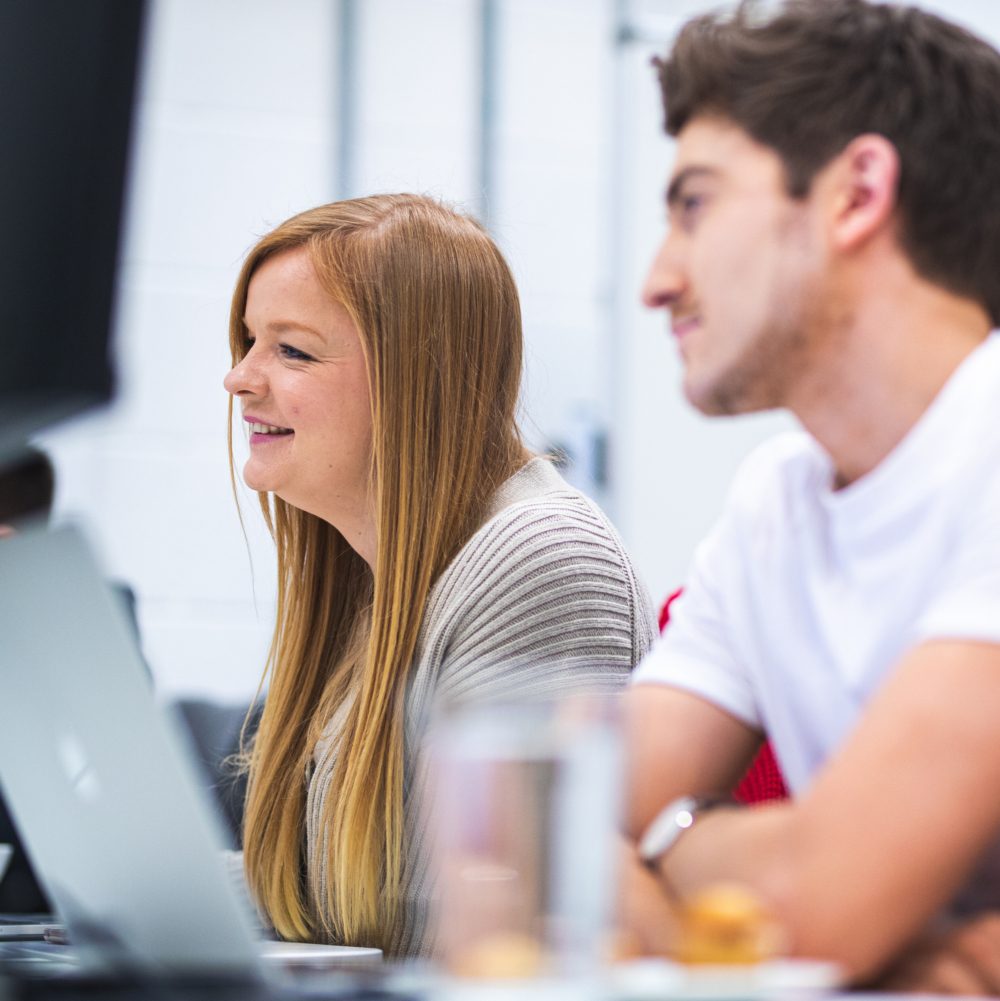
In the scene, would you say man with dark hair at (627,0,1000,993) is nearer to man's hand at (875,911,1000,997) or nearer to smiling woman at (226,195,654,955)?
man's hand at (875,911,1000,997)

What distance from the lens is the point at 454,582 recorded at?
151 centimetres

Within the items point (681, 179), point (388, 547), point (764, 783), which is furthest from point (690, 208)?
point (388, 547)

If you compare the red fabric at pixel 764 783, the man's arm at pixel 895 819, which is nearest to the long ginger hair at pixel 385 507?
the red fabric at pixel 764 783

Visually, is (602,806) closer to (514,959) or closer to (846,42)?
(514,959)

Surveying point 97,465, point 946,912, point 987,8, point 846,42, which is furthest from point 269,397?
point 987,8

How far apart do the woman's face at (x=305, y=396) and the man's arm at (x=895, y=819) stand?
97 cm

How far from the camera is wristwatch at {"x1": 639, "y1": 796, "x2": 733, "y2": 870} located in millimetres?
864

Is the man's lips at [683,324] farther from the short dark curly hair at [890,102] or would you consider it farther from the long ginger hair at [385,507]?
the long ginger hair at [385,507]

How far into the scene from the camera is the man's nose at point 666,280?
3.05 ft

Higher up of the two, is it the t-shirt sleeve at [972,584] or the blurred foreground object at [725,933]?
the t-shirt sleeve at [972,584]

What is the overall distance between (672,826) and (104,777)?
333 millimetres

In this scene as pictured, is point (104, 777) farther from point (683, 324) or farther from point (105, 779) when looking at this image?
point (683, 324)

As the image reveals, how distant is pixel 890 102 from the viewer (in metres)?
0.92

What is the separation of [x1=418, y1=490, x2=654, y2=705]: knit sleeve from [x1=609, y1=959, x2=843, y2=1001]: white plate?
87 cm
